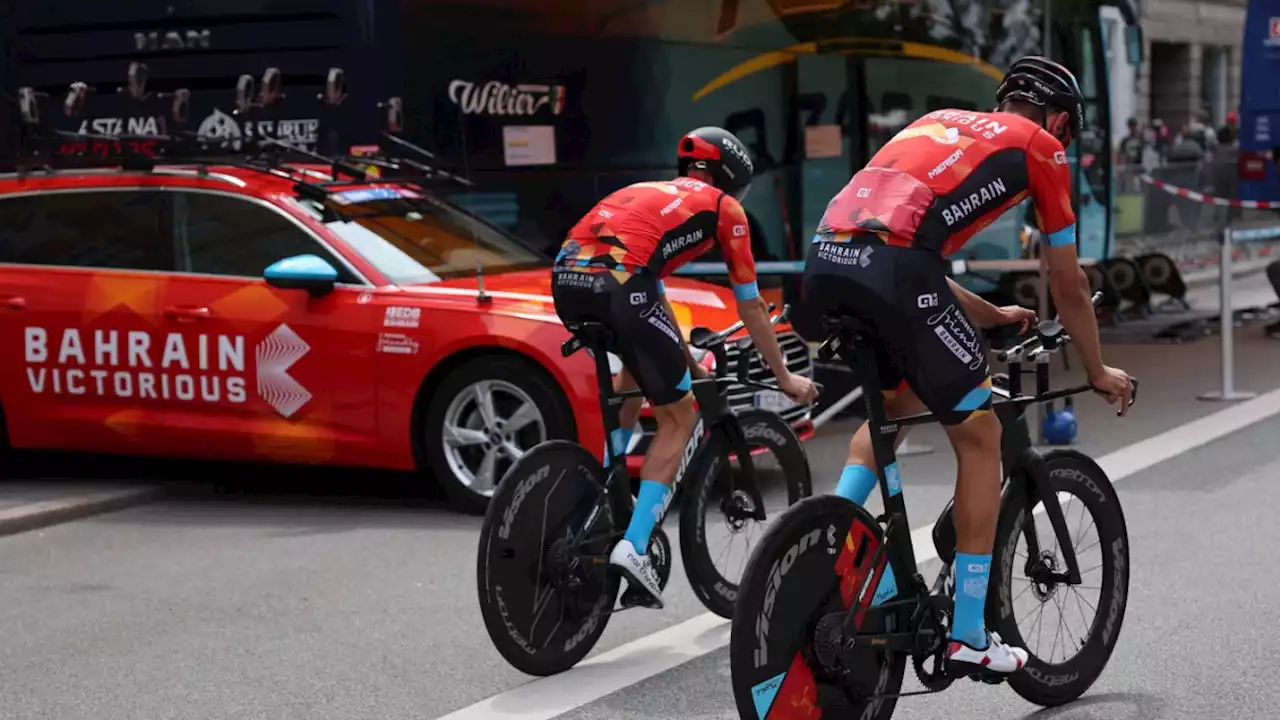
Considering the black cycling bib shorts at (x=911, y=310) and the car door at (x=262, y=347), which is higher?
the black cycling bib shorts at (x=911, y=310)

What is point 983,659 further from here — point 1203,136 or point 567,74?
point 1203,136

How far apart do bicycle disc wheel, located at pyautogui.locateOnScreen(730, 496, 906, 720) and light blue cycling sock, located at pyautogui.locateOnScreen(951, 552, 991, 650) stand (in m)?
0.24

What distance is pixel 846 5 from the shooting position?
47.2ft

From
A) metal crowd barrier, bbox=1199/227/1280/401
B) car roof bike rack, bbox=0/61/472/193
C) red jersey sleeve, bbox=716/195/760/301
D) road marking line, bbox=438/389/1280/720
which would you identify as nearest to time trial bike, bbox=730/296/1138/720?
road marking line, bbox=438/389/1280/720

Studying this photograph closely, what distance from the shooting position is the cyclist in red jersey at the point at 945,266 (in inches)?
198

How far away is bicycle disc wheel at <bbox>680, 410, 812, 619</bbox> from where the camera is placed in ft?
22.0

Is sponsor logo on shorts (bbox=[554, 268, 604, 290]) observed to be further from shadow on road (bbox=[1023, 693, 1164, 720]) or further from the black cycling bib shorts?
shadow on road (bbox=[1023, 693, 1164, 720])

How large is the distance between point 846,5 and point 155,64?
5322 mm

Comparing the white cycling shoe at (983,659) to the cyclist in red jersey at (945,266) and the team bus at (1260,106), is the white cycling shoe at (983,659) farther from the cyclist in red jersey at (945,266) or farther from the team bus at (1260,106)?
the team bus at (1260,106)

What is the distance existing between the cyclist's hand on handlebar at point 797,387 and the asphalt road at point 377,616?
904 millimetres

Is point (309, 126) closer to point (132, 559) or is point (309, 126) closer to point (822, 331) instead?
point (132, 559)

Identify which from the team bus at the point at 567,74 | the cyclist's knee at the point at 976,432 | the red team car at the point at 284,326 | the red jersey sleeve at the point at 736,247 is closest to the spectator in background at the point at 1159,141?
the team bus at the point at 567,74

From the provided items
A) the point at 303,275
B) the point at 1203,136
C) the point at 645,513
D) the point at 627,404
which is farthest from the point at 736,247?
the point at 1203,136

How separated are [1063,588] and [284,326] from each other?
4.79m
